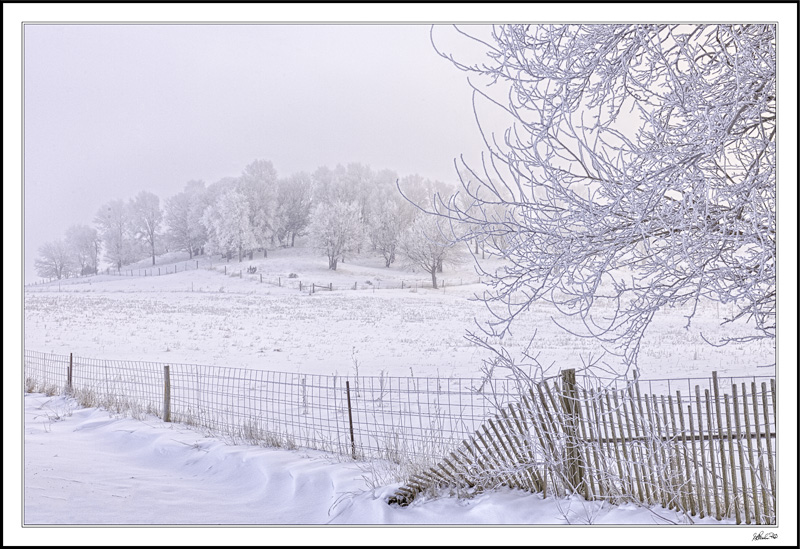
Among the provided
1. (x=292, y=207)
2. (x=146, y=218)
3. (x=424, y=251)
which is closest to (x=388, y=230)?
(x=424, y=251)

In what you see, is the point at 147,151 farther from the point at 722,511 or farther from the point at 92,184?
the point at 722,511

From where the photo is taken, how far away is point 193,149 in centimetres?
3014

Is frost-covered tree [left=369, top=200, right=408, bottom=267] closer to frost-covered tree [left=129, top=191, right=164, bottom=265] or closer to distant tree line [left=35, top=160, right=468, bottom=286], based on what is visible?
distant tree line [left=35, top=160, right=468, bottom=286]

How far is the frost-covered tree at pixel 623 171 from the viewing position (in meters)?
2.72

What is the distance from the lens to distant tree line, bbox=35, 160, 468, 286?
2633 centimetres

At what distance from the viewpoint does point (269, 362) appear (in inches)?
607

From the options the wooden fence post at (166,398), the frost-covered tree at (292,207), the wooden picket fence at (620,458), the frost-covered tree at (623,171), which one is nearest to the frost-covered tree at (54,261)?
the frost-covered tree at (292,207)

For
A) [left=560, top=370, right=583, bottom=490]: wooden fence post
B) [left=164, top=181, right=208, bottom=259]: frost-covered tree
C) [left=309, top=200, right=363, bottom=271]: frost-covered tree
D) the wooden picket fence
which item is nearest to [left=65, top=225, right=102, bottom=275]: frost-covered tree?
[left=164, top=181, right=208, bottom=259]: frost-covered tree

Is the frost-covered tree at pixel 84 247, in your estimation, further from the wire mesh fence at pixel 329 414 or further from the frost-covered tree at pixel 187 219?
the wire mesh fence at pixel 329 414

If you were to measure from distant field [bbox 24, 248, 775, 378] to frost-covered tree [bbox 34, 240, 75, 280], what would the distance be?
75 centimetres

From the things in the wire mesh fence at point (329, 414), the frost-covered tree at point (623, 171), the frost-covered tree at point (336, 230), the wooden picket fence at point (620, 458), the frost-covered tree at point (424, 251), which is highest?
the frost-covered tree at point (336, 230)

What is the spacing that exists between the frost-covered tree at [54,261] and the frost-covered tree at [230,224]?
32.2ft

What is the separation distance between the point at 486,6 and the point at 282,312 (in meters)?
20.4

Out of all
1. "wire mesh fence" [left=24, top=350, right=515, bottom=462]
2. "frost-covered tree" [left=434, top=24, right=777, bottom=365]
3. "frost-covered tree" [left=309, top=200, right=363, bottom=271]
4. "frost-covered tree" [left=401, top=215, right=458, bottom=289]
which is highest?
"frost-covered tree" [left=309, top=200, right=363, bottom=271]
